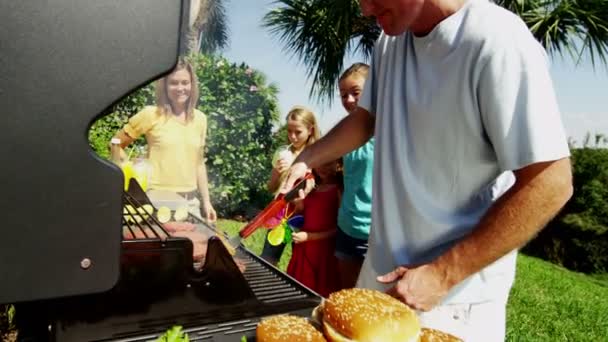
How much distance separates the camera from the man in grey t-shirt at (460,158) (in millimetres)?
1171

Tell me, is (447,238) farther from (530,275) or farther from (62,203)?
(530,275)

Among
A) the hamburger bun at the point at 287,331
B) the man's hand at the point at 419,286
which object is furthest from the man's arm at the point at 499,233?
the hamburger bun at the point at 287,331

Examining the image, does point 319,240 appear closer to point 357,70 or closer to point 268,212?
point 357,70

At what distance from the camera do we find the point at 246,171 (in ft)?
25.5

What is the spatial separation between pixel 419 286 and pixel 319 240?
2251mm

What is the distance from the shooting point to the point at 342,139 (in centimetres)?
186

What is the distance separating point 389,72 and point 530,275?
599 cm

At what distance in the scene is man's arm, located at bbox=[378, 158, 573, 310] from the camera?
1.16 metres

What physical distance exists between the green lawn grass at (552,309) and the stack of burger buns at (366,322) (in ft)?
10.3

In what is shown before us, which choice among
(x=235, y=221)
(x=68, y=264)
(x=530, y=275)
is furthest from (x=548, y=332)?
(x=235, y=221)

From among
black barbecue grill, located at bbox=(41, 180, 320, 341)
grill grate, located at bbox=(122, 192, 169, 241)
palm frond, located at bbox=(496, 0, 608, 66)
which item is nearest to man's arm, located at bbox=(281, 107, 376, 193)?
grill grate, located at bbox=(122, 192, 169, 241)

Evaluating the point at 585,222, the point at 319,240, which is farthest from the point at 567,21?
the point at 319,240

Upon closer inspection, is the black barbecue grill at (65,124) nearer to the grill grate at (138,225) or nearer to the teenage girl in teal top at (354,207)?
the grill grate at (138,225)

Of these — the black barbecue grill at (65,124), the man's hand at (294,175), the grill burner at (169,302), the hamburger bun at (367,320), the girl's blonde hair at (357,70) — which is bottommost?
the grill burner at (169,302)
